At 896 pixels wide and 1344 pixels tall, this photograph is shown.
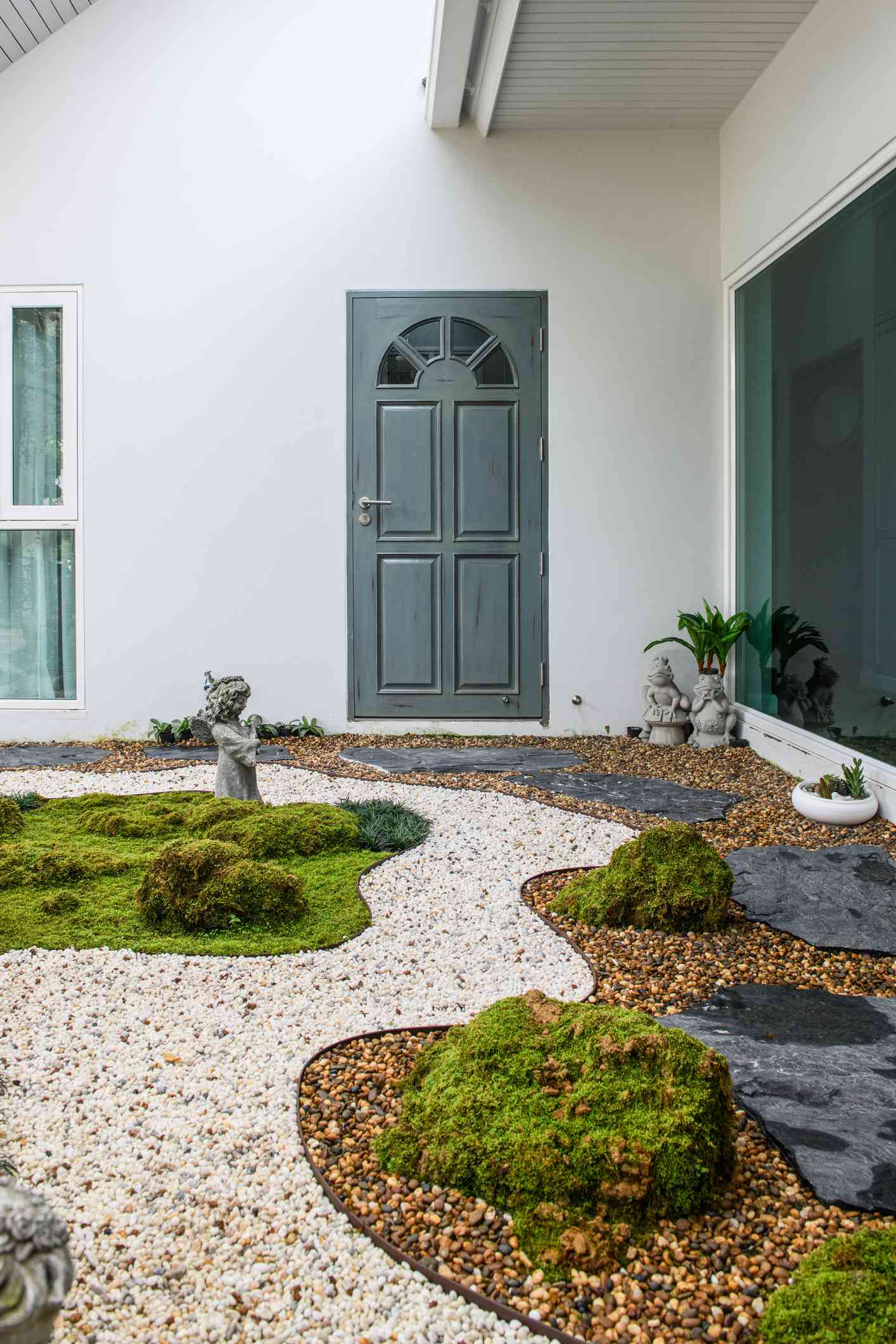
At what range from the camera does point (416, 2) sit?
6.21 m

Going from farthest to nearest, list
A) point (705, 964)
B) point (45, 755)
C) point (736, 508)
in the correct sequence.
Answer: point (736, 508)
point (45, 755)
point (705, 964)

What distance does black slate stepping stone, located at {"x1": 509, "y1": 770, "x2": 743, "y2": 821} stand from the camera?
173 inches

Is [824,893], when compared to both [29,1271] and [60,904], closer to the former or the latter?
[60,904]

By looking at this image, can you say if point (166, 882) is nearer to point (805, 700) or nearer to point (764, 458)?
point (805, 700)

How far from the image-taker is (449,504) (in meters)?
6.26

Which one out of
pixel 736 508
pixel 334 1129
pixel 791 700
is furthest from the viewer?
pixel 736 508

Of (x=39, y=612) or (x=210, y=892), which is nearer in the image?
(x=210, y=892)

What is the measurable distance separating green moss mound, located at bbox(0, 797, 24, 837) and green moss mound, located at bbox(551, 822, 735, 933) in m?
2.10

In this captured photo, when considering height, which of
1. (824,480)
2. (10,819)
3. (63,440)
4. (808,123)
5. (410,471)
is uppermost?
(808,123)

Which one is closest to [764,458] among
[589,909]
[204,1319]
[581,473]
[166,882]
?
[581,473]

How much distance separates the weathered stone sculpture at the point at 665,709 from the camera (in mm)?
6043

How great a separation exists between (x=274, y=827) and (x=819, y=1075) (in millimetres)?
2131

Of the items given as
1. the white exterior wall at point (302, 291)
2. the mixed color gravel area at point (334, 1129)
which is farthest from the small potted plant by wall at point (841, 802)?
the white exterior wall at point (302, 291)

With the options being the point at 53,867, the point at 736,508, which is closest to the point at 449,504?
the point at 736,508
